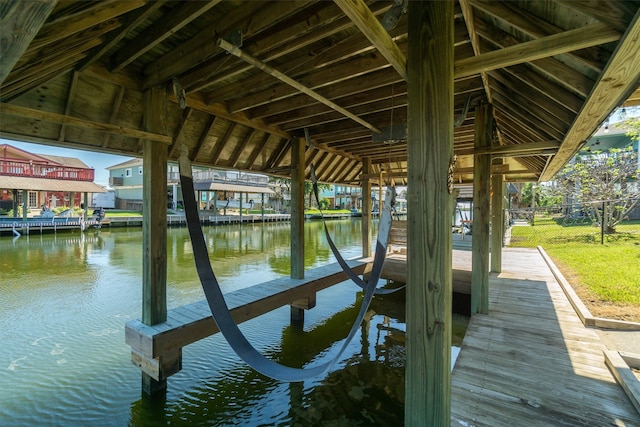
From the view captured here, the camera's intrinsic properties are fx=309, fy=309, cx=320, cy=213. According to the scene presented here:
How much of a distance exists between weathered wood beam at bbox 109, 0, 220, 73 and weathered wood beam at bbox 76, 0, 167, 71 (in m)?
0.09

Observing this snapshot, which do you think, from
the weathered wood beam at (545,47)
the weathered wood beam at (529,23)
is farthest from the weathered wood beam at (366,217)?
the weathered wood beam at (545,47)

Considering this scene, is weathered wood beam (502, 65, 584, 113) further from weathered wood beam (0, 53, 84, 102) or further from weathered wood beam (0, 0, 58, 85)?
weathered wood beam (0, 53, 84, 102)

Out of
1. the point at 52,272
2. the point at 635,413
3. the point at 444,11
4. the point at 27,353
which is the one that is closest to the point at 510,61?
the point at 444,11

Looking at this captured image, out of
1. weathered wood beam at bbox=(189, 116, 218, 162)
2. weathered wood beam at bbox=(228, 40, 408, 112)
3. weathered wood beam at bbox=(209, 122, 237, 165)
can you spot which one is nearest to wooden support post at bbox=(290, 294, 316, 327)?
weathered wood beam at bbox=(209, 122, 237, 165)

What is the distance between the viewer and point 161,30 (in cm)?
219

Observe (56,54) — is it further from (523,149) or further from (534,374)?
(523,149)

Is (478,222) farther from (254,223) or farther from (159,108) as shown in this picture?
(254,223)

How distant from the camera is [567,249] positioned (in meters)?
8.59

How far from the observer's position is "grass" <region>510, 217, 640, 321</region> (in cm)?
449

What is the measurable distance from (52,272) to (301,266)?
22.9 feet

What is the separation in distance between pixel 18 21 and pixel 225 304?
1910 millimetres

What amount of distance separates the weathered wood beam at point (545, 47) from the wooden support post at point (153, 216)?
268 cm

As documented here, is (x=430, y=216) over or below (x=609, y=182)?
below

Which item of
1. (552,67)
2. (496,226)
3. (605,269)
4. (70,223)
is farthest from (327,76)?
(70,223)
